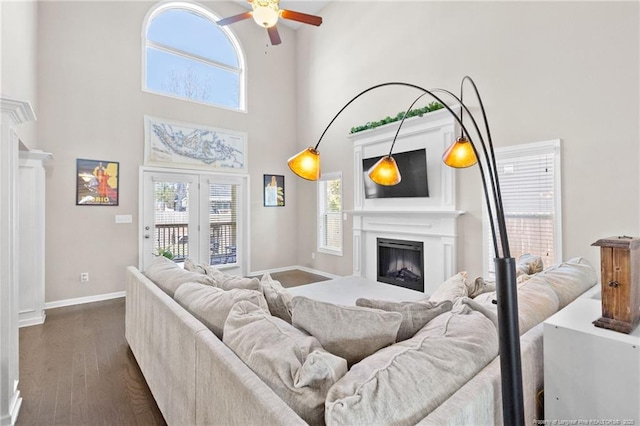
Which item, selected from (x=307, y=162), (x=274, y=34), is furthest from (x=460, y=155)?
(x=274, y=34)

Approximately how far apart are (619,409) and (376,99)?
4914 mm

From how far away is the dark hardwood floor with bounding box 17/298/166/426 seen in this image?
6.66 feet

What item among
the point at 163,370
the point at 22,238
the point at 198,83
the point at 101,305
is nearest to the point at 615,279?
the point at 163,370

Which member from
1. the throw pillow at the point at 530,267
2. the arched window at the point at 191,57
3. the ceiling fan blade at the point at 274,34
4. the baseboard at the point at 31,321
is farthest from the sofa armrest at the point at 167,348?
the arched window at the point at 191,57

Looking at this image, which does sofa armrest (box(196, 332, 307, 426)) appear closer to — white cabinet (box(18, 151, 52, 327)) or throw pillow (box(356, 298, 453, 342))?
throw pillow (box(356, 298, 453, 342))

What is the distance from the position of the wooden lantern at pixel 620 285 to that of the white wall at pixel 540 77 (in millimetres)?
2470

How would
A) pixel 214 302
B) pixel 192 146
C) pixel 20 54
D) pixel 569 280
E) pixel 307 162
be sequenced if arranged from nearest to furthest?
pixel 214 302
pixel 569 280
pixel 307 162
pixel 20 54
pixel 192 146

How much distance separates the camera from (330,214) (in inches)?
243

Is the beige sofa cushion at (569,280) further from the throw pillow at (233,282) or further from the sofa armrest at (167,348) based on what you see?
the sofa armrest at (167,348)

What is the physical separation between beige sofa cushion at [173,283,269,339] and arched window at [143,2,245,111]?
4737 mm

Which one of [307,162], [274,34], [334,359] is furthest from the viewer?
[274,34]

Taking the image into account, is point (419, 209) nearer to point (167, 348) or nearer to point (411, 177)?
point (411, 177)

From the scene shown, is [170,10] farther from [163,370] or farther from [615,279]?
[615,279]

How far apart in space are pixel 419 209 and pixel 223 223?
141 inches
